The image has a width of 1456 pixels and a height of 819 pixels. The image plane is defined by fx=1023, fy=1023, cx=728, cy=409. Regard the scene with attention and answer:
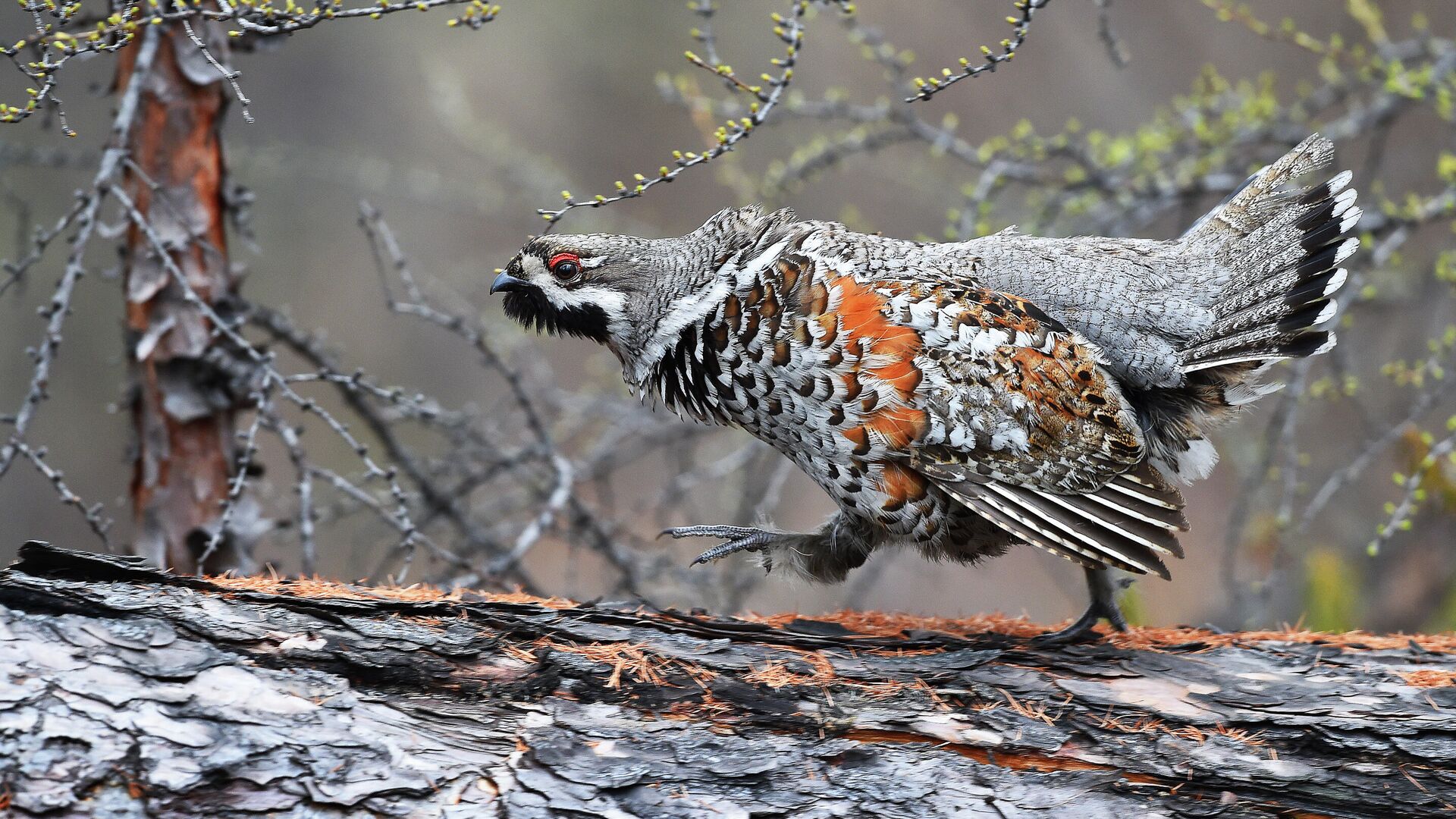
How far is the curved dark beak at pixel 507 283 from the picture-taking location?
13.4 feet

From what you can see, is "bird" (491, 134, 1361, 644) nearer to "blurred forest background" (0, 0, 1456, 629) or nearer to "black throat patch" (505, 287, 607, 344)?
"black throat patch" (505, 287, 607, 344)

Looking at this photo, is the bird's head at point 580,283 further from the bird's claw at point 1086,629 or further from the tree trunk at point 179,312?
the bird's claw at point 1086,629

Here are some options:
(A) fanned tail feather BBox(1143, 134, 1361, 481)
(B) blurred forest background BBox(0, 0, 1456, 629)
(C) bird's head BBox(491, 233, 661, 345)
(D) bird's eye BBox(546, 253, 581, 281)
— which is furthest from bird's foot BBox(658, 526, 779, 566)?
(A) fanned tail feather BBox(1143, 134, 1361, 481)

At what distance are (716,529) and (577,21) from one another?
1108cm

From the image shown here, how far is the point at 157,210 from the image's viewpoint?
429 centimetres

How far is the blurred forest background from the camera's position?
498cm

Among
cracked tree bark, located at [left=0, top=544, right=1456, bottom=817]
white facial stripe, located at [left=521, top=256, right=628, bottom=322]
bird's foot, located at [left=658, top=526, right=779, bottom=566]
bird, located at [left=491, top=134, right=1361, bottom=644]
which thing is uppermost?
white facial stripe, located at [left=521, top=256, right=628, bottom=322]

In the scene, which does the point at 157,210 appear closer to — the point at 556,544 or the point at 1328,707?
the point at 1328,707

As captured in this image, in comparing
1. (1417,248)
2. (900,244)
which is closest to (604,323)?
(900,244)

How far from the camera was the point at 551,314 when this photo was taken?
4.17 metres

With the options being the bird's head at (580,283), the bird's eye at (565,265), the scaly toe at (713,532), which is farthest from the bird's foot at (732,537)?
the bird's eye at (565,265)

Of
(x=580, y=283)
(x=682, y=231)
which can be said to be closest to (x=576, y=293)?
(x=580, y=283)

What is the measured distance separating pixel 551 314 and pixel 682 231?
8234 mm

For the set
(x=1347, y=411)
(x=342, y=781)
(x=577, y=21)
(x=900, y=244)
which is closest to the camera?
(x=342, y=781)
